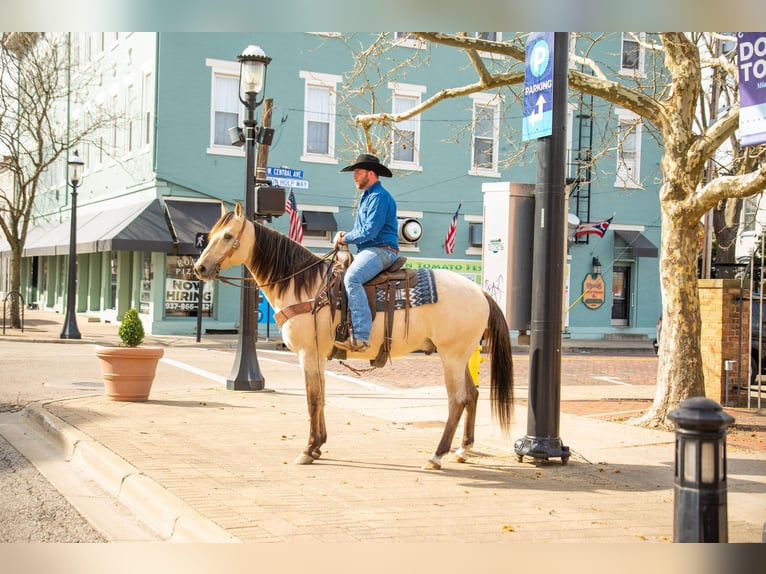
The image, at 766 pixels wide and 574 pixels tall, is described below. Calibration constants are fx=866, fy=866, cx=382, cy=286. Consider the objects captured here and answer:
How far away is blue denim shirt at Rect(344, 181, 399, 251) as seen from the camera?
26.1 feet

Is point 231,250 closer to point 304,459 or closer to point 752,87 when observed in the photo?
point 304,459

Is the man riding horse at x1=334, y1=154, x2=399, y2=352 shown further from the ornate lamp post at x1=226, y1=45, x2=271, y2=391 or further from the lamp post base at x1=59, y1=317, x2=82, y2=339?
the lamp post base at x1=59, y1=317, x2=82, y2=339

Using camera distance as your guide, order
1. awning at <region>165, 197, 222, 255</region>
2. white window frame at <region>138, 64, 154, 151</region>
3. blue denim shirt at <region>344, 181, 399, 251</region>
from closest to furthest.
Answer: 1. blue denim shirt at <region>344, 181, 399, 251</region>
2. awning at <region>165, 197, 222, 255</region>
3. white window frame at <region>138, 64, 154, 151</region>

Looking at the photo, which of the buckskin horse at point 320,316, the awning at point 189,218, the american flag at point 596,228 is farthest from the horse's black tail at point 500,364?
the american flag at point 596,228

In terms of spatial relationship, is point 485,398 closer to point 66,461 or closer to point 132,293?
point 66,461

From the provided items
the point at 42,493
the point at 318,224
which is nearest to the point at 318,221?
the point at 318,224

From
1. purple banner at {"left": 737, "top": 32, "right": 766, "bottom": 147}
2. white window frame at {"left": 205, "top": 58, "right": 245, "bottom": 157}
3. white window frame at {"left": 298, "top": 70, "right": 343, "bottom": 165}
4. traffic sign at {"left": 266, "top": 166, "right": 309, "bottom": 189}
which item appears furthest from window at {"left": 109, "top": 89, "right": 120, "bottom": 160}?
purple banner at {"left": 737, "top": 32, "right": 766, "bottom": 147}

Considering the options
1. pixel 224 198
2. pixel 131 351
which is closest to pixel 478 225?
pixel 224 198

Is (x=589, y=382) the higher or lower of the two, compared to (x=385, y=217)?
lower

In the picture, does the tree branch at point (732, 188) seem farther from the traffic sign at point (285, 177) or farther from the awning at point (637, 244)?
the awning at point (637, 244)

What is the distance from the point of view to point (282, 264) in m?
8.19

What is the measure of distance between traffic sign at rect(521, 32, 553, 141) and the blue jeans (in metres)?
1.91
